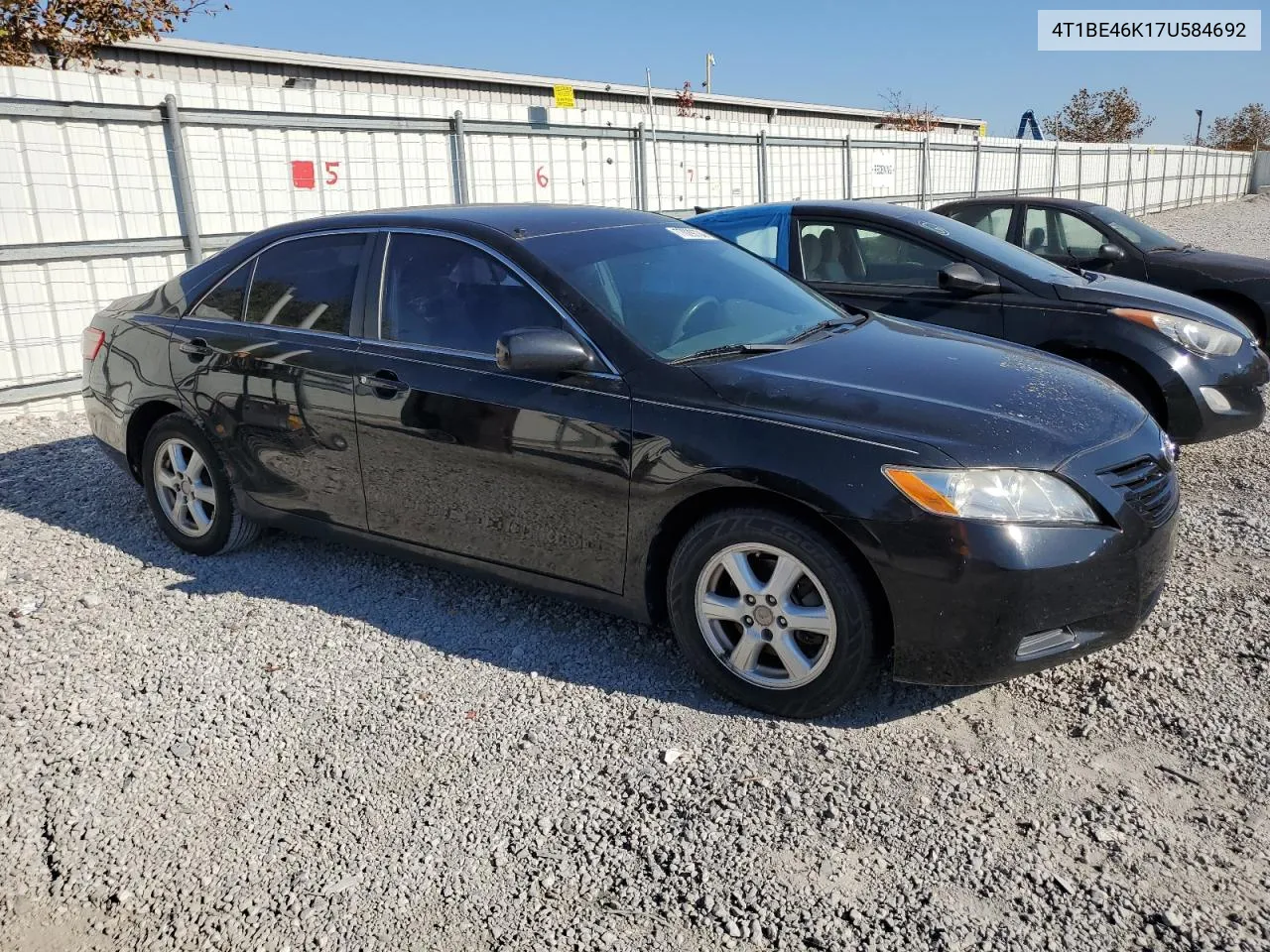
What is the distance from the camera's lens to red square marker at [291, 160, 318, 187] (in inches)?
347

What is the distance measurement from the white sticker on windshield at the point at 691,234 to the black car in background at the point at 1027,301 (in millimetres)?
1965

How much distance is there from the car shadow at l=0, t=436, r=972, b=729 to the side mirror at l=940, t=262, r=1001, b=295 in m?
3.08

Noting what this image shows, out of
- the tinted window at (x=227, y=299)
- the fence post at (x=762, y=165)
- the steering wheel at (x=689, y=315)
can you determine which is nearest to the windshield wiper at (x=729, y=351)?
the steering wheel at (x=689, y=315)

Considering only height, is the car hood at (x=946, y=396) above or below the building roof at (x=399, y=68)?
below

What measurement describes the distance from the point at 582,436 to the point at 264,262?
6.68 feet

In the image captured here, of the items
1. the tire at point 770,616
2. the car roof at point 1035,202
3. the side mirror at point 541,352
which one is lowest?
the tire at point 770,616

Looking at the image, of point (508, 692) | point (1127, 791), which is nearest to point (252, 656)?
point (508, 692)

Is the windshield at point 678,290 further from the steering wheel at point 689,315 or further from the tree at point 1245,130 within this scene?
the tree at point 1245,130

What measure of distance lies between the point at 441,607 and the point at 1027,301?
3846 millimetres

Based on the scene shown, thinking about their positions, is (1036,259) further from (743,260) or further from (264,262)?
(264,262)

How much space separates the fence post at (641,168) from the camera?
12.0m

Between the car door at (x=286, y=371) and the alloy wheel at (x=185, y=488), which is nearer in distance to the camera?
the car door at (x=286, y=371)

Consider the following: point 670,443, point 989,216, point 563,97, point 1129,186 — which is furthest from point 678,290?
point 1129,186

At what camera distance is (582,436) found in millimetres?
3459
